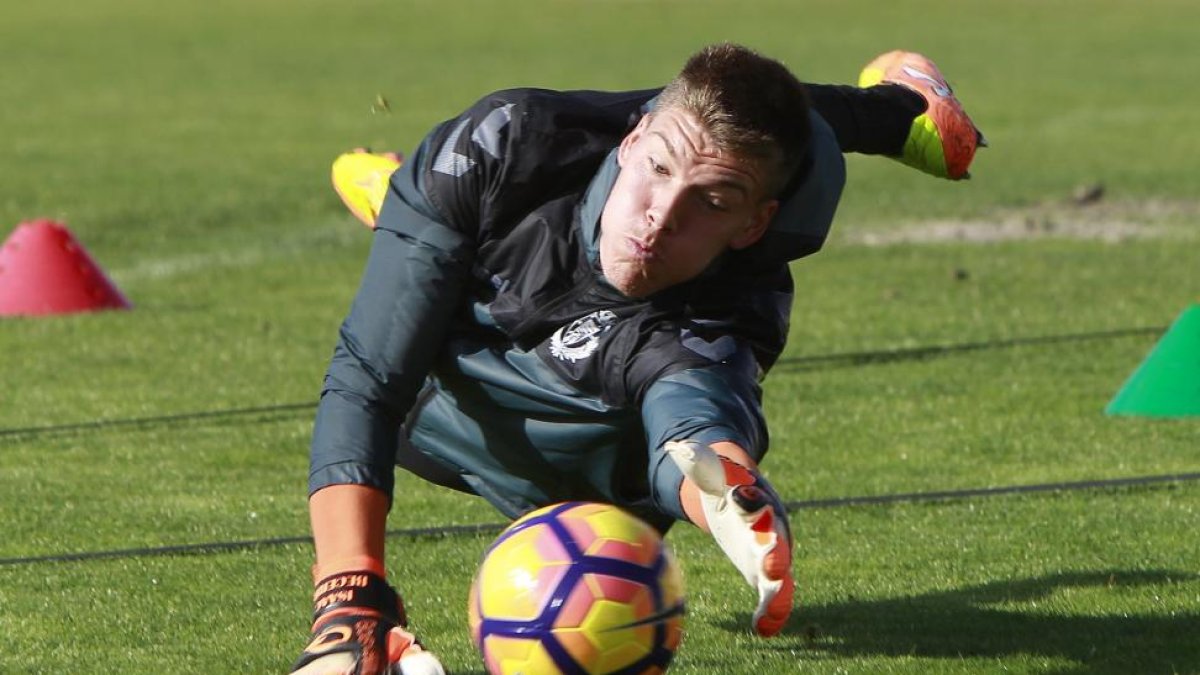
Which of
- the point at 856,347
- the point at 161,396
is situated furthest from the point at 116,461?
the point at 856,347

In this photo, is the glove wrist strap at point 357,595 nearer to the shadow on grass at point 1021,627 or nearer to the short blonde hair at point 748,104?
the shadow on grass at point 1021,627

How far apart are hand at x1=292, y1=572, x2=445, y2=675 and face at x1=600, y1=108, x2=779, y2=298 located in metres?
1.09

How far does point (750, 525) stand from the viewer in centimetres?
471

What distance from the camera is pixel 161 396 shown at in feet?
32.2

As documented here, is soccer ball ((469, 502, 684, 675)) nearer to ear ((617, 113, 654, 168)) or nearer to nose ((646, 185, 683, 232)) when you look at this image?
nose ((646, 185, 683, 232))

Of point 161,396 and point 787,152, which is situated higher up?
point 787,152

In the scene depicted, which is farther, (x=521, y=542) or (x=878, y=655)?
(x=878, y=655)

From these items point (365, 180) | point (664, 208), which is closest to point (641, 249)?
point (664, 208)

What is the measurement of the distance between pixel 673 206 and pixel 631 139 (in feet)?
1.04

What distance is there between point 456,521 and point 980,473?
2134mm

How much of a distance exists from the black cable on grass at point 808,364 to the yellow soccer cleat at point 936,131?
372 centimetres

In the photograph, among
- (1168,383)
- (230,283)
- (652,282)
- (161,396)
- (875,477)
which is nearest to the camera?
(652,282)

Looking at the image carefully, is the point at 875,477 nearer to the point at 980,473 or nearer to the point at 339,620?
the point at 980,473

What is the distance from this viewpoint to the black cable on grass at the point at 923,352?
10555mm
